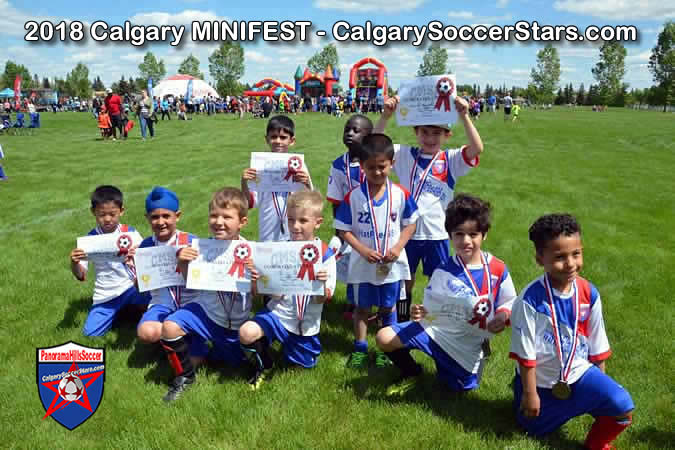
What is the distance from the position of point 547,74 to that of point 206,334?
101943mm

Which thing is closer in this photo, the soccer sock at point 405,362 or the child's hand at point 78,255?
the soccer sock at point 405,362

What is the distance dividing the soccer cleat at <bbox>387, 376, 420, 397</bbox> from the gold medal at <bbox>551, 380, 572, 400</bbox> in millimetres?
1086

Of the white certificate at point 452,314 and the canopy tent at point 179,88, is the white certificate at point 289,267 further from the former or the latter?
the canopy tent at point 179,88

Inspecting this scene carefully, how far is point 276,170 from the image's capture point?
4598 millimetres

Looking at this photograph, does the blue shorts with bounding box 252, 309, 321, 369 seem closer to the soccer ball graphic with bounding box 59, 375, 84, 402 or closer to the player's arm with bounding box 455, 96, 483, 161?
the soccer ball graphic with bounding box 59, 375, 84, 402

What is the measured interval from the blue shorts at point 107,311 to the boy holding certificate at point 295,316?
166 centimetres

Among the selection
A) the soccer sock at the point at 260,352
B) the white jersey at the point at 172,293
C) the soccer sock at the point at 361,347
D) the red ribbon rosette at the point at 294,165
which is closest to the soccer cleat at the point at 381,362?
the soccer sock at the point at 361,347

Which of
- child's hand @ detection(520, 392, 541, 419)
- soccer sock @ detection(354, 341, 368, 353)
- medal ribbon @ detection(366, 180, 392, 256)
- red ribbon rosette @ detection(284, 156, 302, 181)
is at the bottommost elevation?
soccer sock @ detection(354, 341, 368, 353)

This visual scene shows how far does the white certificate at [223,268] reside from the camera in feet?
11.8

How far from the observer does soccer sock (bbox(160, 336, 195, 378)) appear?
3.55m

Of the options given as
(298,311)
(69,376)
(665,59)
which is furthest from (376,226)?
(665,59)

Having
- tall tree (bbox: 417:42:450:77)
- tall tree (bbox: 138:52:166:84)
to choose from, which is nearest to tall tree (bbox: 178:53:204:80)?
tall tree (bbox: 138:52:166:84)

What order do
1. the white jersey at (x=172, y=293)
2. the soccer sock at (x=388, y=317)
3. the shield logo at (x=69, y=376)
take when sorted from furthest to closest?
the soccer sock at (x=388, y=317) < the white jersey at (x=172, y=293) < the shield logo at (x=69, y=376)

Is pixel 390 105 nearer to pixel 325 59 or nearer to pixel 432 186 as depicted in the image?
pixel 432 186
